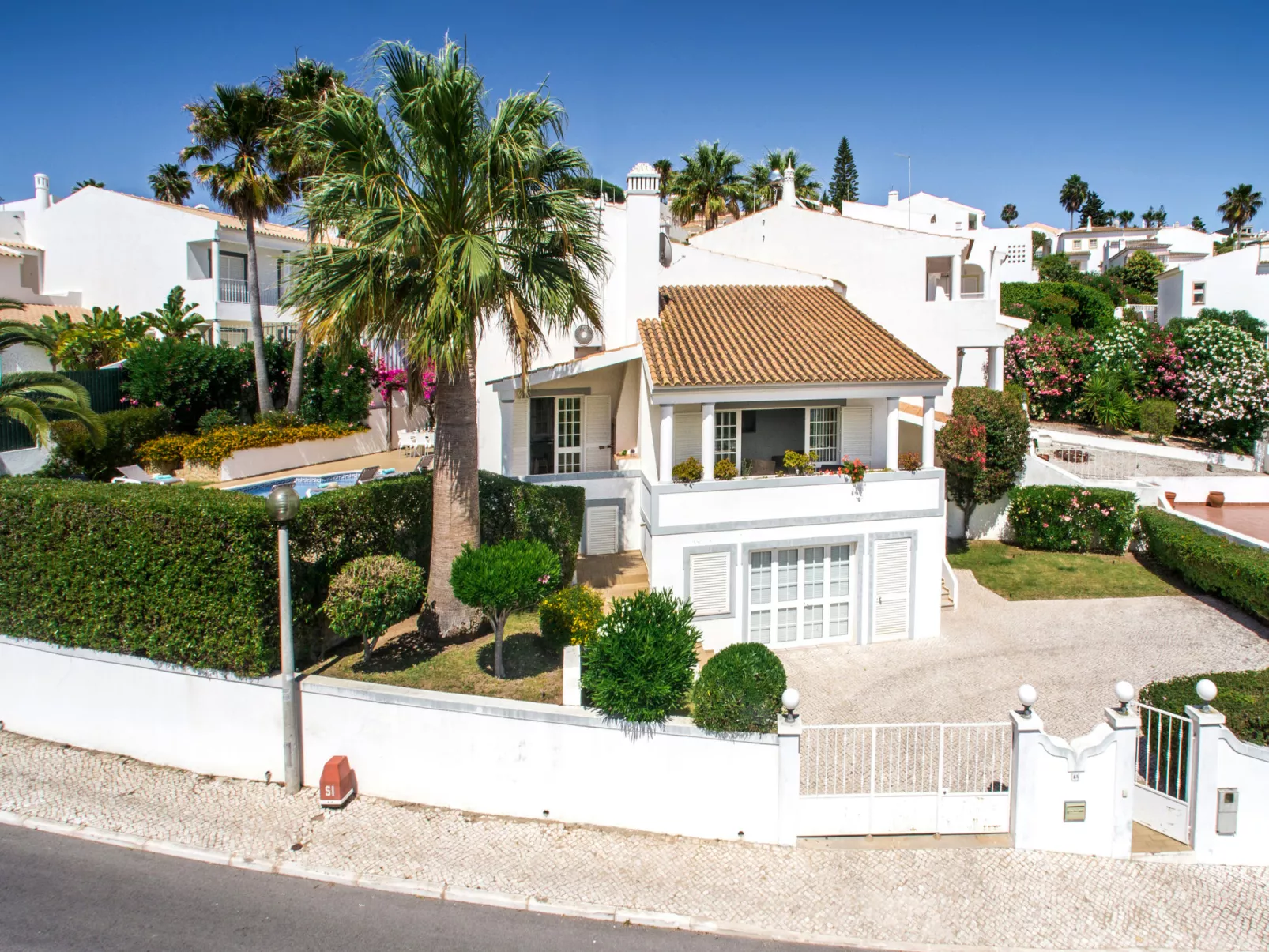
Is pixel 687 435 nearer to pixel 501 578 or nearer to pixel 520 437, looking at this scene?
pixel 520 437

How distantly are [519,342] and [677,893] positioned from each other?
7.66 meters

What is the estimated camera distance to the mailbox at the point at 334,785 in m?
11.2

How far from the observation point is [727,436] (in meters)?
19.6

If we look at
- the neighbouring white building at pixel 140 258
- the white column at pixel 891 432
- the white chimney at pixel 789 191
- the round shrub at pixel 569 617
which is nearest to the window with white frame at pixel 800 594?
the white column at pixel 891 432

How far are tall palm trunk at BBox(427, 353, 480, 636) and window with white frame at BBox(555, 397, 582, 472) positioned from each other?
624cm

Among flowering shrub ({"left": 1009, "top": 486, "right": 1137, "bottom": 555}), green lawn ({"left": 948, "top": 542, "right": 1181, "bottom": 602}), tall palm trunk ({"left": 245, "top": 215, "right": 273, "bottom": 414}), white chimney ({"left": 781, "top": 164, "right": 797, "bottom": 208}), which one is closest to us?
green lawn ({"left": 948, "top": 542, "right": 1181, "bottom": 602})

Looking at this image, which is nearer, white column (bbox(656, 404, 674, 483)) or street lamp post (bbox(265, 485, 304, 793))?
street lamp post (bbox(265, 485, 304, 793))

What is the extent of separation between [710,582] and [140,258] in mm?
31200

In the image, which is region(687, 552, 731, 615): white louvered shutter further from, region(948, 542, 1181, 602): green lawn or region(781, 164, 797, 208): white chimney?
region(781, 164, 797, 208): white chimney

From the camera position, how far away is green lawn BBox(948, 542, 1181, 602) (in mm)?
21938

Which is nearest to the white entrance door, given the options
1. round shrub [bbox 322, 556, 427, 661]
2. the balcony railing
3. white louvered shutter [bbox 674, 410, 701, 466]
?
white louvered shutter [bbox 674, 410, 701, 466]

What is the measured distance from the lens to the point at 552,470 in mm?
20656

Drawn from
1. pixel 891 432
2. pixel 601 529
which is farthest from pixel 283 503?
pixel 891 432

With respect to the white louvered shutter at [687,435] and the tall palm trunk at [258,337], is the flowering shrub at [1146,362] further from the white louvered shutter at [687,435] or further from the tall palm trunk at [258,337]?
the tall palm trunk at [258,337]
